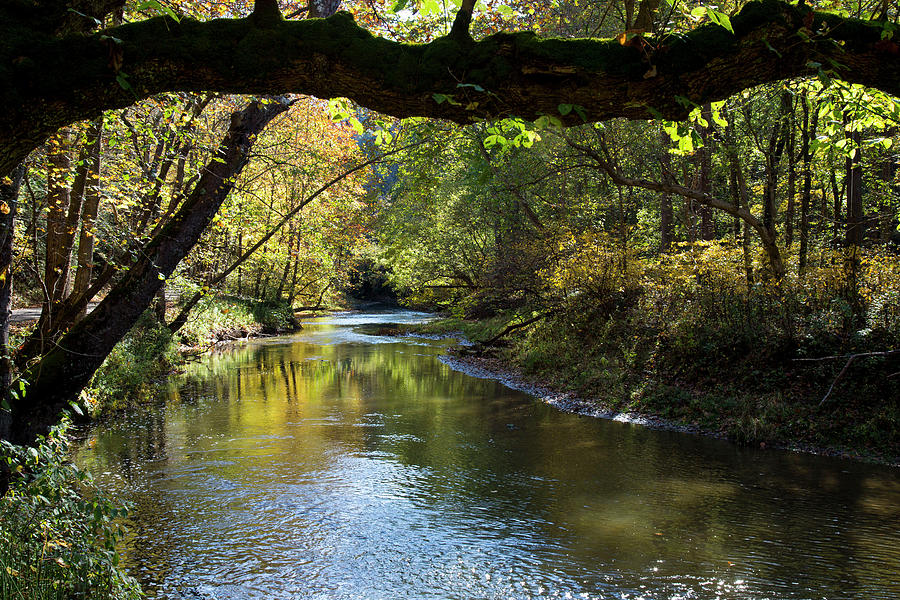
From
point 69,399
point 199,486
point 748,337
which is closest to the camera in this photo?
point 69,399

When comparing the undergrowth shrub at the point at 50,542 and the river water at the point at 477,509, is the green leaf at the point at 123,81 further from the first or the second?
the river water at the point at 477,509

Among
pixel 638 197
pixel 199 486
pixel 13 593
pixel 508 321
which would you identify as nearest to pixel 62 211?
pixel 199 486

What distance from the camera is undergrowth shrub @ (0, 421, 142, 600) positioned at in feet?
10.9

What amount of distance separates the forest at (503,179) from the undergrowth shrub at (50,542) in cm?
7

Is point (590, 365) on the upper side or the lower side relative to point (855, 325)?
lower

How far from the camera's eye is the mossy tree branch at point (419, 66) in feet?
8.47

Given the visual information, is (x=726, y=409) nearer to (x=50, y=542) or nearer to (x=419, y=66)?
(x=419, y=66)

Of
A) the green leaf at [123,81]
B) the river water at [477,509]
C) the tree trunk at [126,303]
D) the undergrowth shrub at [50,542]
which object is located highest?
the green leaf at [123,81]

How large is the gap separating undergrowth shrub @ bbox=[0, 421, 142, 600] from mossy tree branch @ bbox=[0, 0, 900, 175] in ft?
7.46

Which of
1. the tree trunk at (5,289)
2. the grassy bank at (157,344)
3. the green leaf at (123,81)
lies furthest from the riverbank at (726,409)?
the green leaf at (123,81)

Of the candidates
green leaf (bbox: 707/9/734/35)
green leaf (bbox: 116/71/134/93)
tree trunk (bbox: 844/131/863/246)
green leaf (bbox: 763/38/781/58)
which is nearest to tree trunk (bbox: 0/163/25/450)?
green leaf (bbox: 116/71/134/93)

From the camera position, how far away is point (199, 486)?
7.37m

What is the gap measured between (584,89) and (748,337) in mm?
9660

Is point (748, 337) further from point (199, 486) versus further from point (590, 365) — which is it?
point (199, 486)
